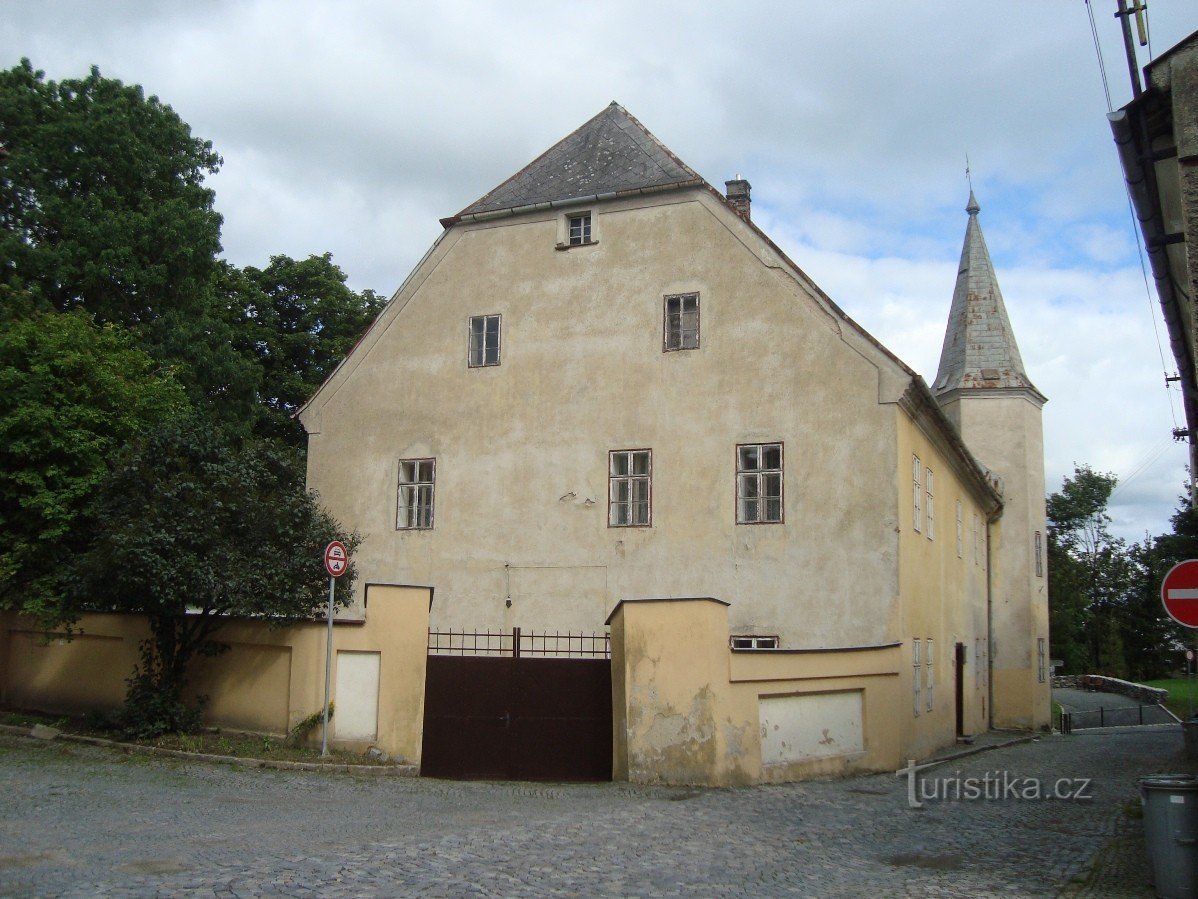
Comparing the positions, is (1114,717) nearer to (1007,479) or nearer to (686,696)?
(1007,479)

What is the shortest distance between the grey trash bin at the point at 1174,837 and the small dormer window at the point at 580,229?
15.8 m

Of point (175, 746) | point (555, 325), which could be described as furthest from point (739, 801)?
point (555, 325)

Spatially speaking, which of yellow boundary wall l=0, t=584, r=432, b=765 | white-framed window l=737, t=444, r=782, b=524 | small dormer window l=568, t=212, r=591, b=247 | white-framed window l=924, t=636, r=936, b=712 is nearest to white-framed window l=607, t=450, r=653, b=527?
white-framed window l=737, t=444, r=782, b=524

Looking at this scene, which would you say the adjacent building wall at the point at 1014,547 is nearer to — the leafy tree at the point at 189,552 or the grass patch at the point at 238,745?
the leafy tree at the point at 189,552

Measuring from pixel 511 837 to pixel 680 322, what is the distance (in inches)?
494

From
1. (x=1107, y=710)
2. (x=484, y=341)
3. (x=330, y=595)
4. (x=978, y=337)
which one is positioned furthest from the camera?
(x=1107, y=710)

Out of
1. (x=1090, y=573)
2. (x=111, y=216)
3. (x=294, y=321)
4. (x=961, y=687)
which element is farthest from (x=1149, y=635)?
(x=111, y=216)

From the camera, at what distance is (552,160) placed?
23938 mm

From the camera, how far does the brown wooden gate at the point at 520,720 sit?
15.6 metres

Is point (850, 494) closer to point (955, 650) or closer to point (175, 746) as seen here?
point (955, 650)

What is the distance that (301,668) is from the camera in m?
16.0

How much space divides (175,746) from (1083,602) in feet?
237

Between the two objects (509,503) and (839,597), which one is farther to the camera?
(509,503)

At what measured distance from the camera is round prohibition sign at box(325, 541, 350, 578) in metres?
15.6
